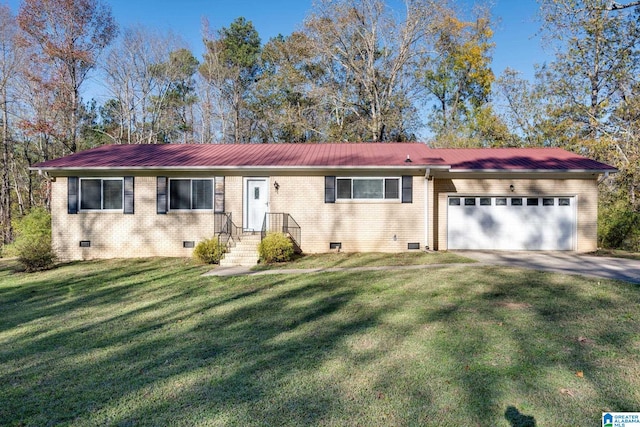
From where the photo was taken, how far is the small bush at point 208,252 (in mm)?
10797

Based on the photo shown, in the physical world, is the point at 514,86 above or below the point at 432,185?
above

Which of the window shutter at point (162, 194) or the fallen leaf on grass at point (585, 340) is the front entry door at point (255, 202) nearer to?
the window shutter at point (162, 194)

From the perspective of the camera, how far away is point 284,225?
12.3 meters

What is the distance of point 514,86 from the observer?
22.5m

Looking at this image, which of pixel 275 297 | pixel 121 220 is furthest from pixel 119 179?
pixel 275 297

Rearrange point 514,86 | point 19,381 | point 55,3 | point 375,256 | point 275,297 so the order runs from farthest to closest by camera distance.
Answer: point 514,86
point 55,3
point 375,256
point 275,297
point 19,381

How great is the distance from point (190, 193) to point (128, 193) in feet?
6.66

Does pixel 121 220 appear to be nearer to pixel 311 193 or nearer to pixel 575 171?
pixel 311 193

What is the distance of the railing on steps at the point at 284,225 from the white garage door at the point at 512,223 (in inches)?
207

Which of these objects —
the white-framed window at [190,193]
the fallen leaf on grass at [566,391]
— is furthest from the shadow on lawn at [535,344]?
the white-framed window at [190,193]

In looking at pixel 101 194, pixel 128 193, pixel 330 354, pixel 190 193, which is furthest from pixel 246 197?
pixel 330 354

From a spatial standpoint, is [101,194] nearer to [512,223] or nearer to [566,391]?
[566,391]

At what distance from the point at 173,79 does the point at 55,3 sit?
7.68 metres

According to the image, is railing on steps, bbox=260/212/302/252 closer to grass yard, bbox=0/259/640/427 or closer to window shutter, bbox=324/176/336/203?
window shutter, bbox=324/176/336/203
